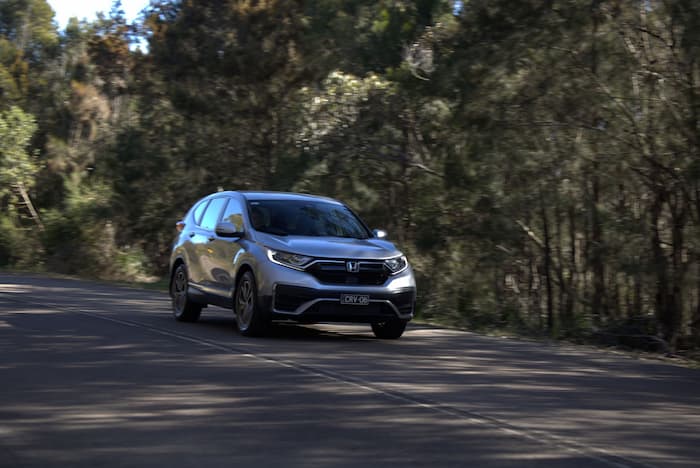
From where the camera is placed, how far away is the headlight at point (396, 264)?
1365 cm

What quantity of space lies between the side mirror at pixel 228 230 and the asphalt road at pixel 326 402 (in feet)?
3.99

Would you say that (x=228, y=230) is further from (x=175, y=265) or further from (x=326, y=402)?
(x=326, y=402)

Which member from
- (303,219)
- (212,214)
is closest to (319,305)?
(303,219)

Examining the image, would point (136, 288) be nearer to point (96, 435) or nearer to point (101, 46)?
point (96, 435)

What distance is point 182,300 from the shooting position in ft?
52.6

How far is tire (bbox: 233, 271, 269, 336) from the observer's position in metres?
13.4

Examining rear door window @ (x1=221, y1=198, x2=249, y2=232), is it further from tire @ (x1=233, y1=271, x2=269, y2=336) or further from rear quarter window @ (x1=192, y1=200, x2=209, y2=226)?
rear quarter window @ (x1=192, y1=200, x2=209, y2=226)

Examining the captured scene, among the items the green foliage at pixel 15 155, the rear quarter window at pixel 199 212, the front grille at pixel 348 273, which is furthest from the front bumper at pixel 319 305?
the green foliage at pixel 15 155

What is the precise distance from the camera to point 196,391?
9.30m

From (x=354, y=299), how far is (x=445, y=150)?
933 centimetres

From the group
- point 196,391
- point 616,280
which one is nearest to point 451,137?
point 616,280

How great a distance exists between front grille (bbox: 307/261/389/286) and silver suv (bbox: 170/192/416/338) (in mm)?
11

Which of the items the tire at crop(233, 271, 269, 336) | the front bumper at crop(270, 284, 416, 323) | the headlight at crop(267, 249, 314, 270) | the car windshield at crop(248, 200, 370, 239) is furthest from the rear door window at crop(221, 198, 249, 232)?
the front bumper at crop(270, 284, 416, 323)

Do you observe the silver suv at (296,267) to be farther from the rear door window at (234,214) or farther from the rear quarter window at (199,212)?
the rear quarter window at (199,212)
